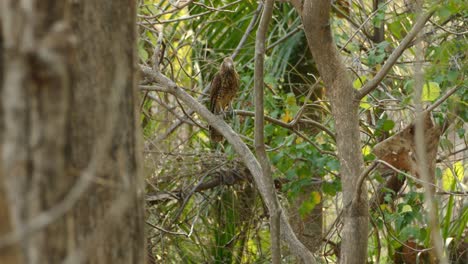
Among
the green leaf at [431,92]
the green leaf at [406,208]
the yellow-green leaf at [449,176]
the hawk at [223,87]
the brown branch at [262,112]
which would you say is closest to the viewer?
the brown branch at [262,112]

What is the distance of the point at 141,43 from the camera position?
5129 mm

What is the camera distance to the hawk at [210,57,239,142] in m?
5.12

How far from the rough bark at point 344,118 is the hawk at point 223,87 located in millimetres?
1834

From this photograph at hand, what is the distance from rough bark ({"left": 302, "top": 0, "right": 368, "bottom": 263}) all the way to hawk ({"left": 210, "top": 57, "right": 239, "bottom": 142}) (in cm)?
183

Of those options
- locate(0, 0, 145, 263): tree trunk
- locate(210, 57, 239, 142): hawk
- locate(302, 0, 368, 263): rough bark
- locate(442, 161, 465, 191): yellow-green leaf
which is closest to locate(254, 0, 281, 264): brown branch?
locate(302, 0, 368, 263): rough bark

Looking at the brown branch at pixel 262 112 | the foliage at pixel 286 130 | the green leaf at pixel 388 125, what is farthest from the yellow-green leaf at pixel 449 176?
the brown branch at pixel 262 112

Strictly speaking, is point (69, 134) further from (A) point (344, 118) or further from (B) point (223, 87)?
(B) point (223, 87)

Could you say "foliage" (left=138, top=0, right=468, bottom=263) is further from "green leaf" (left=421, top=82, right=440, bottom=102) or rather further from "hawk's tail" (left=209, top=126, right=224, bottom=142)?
"hawk's tail" (left=209, top=126, right=224, bottom=142)

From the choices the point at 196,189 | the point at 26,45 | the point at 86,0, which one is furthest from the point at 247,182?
the point at 26,45

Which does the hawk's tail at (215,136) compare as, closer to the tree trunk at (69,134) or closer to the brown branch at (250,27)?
the brown branch at (250,27)

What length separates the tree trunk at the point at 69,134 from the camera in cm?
113

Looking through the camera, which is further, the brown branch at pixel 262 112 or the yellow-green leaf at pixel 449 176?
the yellow-green leaf at pixel 449 176

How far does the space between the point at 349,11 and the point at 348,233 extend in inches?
101

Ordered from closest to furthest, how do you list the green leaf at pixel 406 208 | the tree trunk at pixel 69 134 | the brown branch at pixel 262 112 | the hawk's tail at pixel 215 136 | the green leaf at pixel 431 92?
the tree trunk at pixel 69 134, the brown branch at pixel 262 112, the green leaf at pixel 431 92, the green leaf at pixel 406 208, the hawk's tail at pixel 215 136
